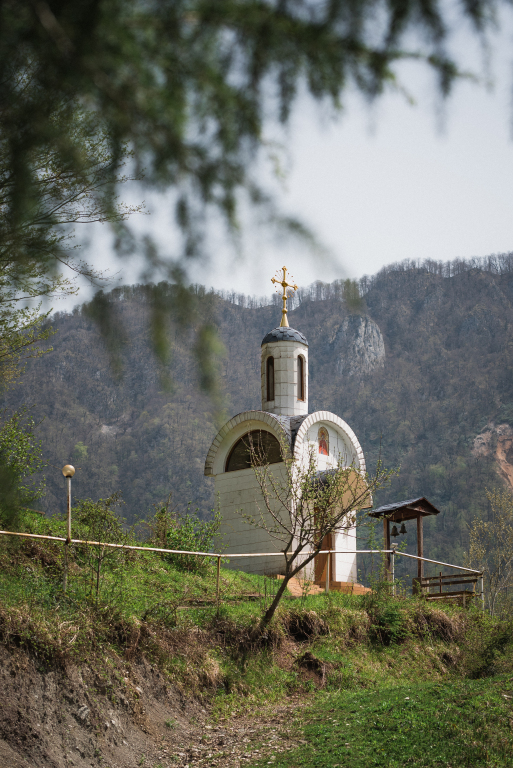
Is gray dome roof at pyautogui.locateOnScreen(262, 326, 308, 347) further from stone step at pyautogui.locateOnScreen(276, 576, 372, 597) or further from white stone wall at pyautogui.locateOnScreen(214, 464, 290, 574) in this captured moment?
stone step at pyautogui.locateOnScreen(276, 576, 372, 597)

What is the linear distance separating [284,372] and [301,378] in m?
0.62

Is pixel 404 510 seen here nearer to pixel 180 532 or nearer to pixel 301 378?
pixel 180 532

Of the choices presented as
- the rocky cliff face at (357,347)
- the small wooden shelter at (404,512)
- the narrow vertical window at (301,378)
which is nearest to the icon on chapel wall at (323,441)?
the narrow vertical window at (301,378)

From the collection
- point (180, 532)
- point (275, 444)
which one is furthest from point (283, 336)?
point (180, 532)

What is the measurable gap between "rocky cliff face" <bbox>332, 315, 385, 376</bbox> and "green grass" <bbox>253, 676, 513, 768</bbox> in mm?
66365

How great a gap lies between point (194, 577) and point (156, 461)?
45.2 meters

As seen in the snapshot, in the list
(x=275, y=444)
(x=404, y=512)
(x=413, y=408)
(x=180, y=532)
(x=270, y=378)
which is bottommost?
(x=180, y=532)

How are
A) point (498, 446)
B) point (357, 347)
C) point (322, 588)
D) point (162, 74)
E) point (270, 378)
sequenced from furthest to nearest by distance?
point (357, 347)
point (498, 446)
point (270, 378)
point (322, 588)
point (162, 74)

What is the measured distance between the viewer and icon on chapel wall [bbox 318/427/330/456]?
18.2 m

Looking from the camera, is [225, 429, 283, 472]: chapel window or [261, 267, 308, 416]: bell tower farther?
[261, 267, 308, 416]: bell tower

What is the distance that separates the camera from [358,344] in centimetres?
7912

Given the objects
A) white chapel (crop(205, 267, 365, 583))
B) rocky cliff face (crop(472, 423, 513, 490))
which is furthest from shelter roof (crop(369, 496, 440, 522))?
rocky cliff face (crop(472, 423, 513, 490))

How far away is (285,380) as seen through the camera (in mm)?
19266

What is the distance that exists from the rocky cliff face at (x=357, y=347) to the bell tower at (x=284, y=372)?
2180 inches
